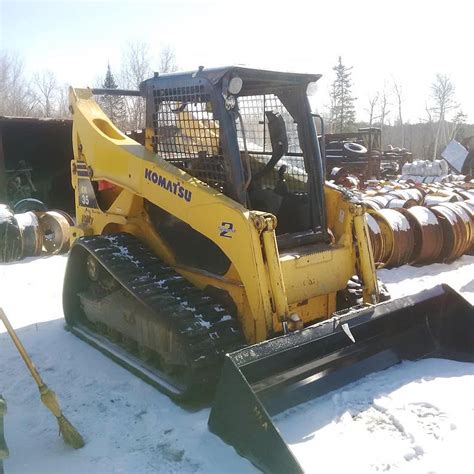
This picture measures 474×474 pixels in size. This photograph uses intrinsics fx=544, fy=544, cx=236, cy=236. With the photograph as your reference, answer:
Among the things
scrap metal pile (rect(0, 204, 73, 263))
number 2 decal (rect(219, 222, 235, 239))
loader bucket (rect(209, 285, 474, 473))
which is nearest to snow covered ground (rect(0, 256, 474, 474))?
loader bucket (rect(209, 285, 474, 473))

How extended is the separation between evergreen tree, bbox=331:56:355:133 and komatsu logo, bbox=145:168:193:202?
2057 inches

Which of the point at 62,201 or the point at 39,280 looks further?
the point at 62,201

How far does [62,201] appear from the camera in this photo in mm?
13977

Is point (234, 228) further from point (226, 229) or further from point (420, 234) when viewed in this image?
point (420, 234)

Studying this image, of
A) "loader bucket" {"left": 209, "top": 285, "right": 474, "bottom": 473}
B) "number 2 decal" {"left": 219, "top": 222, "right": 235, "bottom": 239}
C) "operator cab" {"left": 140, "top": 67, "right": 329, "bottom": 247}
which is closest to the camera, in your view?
"loader bucket" {"left": 209, "top": 285, "right": 474, "bottom": 473}

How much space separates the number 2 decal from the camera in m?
3.93

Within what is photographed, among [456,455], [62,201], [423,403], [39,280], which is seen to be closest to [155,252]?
[423,403]

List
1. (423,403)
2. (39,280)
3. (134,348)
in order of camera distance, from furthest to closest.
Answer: (39,280) < (134,348) < (423,403)

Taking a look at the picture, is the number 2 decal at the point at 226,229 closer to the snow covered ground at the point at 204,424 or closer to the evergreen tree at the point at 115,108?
the snow covered ground at the point at 204,424

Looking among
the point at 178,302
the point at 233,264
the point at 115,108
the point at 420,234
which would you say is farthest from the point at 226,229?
the point at 115,108

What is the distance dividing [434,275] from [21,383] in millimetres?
5958

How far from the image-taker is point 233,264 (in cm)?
405

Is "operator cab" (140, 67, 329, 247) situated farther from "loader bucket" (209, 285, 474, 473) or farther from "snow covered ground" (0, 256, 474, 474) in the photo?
"snow covered ground" (0, 256, 474, 474)

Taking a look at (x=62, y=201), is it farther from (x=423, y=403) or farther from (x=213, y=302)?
(x=423, y=403)
